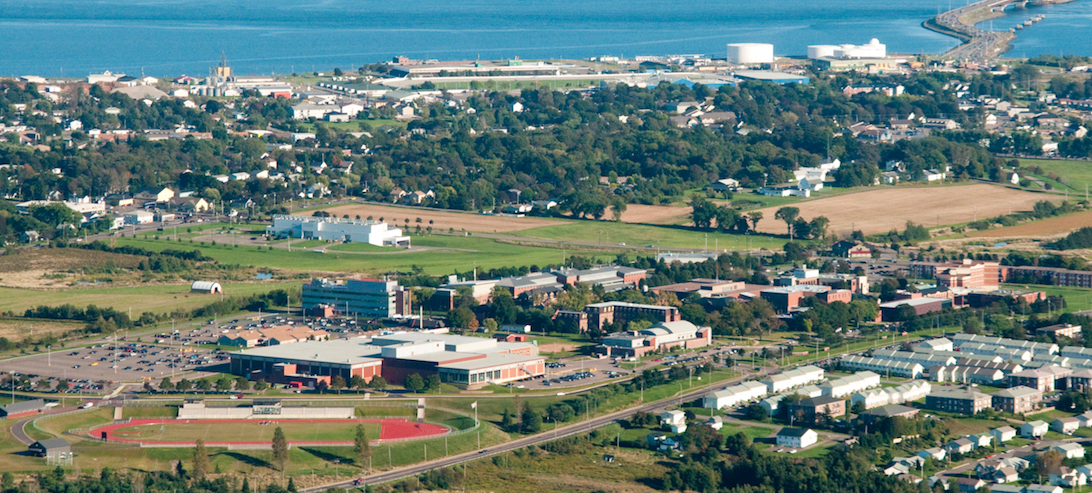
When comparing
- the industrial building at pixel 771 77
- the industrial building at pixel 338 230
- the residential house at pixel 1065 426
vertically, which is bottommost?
the residential house at pixel 1065 426

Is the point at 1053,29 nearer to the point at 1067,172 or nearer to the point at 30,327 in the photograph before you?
the point at 1067,172

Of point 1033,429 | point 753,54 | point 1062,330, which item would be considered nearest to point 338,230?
point 1062,330

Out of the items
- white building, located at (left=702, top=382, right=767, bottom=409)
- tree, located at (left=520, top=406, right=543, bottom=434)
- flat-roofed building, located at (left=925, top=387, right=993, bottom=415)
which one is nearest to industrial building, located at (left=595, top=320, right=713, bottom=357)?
white building, located at (left=702, top=382, right=767, bottom=409)

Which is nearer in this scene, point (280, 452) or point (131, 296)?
point (280, 452)

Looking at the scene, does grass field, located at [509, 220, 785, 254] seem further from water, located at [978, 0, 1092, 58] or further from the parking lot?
water, located at [978, 0, 1092, 58]

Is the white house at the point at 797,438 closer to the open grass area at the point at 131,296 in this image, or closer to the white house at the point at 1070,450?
the white house at the point at 1070,450

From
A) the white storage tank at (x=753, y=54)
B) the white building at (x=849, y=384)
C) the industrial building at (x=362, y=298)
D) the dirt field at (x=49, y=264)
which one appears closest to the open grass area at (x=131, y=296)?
the dirt field at (x=49, y=264)

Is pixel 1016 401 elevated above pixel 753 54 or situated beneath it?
situated beneath
